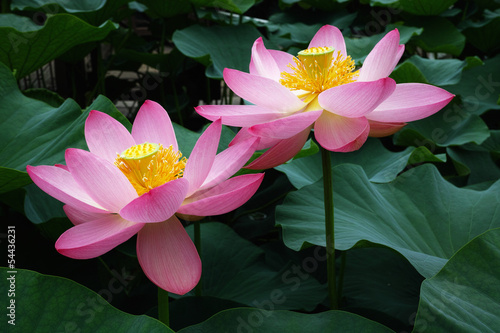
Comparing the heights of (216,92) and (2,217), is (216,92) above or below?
below

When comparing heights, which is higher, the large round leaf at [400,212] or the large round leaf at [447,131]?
the large round leaf at [400,212]

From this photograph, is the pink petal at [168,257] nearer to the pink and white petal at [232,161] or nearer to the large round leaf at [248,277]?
the pink and white petal at [232,161]

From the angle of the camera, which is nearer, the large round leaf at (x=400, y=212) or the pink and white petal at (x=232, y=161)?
the pink and white petal at (x=232, y=161)

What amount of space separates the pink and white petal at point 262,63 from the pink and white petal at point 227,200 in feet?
0.78

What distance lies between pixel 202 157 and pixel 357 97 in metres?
0.20

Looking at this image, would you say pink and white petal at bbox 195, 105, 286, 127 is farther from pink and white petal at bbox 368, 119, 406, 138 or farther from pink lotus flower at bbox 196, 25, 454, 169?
pink and white petal at bbox 368, 119, 406, 138

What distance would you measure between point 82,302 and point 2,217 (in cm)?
62

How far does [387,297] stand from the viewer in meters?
1.02

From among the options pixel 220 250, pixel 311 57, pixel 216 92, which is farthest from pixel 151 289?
pixel 216 92

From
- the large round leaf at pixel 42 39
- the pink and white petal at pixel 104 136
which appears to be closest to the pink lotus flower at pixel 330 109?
the pink and white petal at pixel 104 136

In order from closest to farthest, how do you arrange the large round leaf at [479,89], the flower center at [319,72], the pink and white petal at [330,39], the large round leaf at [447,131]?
the flower center at [319,72]
the pink and white petal at [330,39]
the large round leaf at [447,131]
the large round leaf at [479,89]

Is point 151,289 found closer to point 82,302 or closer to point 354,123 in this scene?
point 82,302

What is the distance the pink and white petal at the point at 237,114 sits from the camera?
2.04 ft

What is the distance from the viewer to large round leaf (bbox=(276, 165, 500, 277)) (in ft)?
2.70
